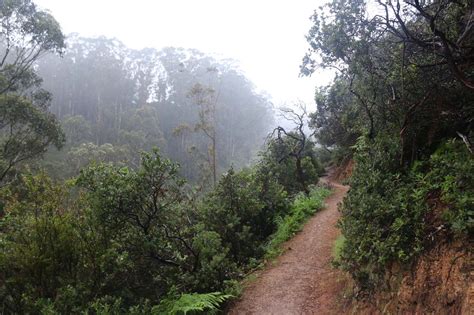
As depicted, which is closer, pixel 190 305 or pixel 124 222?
pixel 190 305

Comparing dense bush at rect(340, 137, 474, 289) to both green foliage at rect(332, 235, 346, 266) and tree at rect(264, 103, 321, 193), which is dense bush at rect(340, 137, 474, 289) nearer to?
green foliage at rect(332, 235, 346, 266)

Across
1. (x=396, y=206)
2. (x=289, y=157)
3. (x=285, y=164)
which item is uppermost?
(x=289, y=157)

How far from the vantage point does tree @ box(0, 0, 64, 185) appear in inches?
537

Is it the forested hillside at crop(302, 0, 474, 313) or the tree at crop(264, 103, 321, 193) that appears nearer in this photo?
the forested hillside at crop(302, 0, 474, 313)

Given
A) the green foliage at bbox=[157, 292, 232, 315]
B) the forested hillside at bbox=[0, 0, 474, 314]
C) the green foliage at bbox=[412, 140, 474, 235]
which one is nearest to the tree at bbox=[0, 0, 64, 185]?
the forested hillside at bbox=[0, 0, 474, 314]

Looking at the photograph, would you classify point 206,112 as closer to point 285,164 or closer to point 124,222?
point 285,164

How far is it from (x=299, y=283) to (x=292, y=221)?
10.1 feet

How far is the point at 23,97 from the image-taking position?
1423 cm

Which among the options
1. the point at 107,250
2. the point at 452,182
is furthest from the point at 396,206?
the point at 107,250

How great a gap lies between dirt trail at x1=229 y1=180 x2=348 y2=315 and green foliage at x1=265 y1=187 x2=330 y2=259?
0.24m

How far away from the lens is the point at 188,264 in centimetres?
675

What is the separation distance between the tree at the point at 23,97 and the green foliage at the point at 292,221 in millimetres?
9952

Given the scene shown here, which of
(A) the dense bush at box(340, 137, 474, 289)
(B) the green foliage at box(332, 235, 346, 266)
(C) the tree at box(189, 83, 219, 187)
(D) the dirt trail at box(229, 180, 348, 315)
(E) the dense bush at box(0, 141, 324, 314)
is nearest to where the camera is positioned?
(A) the dense bush at box(340, 137, 474, 289)

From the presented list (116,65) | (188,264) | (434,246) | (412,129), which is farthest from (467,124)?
(116,65)
